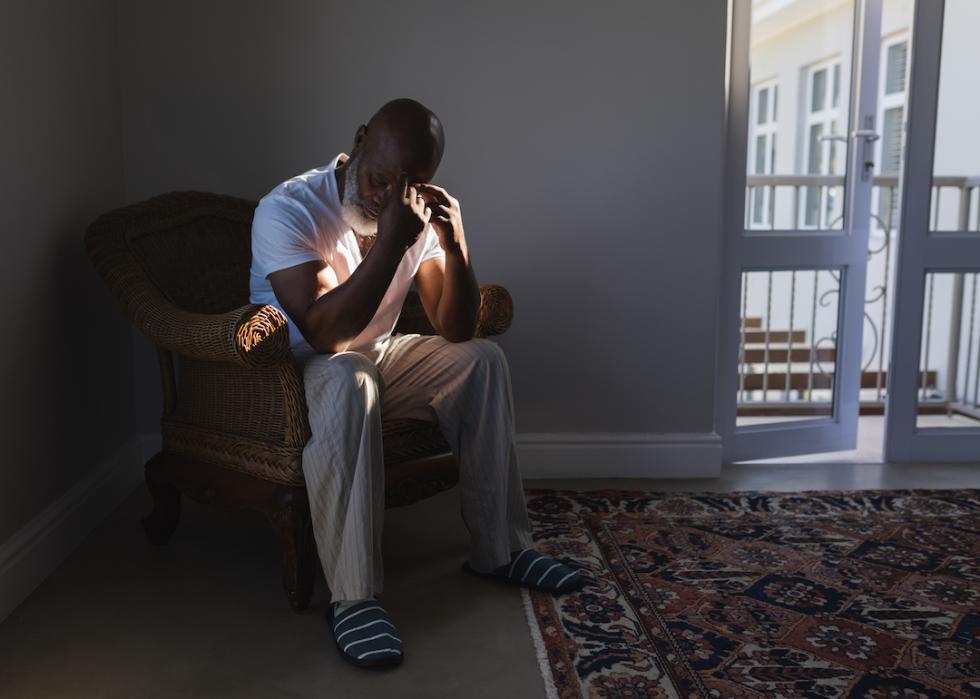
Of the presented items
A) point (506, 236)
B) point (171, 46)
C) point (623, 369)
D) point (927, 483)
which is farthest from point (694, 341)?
point (171, 46)

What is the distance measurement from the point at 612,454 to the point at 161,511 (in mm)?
1455

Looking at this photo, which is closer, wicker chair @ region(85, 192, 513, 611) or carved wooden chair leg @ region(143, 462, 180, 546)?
wicker chair @ region(85, 192, 513, 611)

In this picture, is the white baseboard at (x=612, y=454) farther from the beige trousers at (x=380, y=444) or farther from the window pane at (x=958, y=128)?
the window pane at (x=958, y=128)

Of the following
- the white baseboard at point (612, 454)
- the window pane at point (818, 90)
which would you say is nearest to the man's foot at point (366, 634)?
the white baseboard at point (612, 454)

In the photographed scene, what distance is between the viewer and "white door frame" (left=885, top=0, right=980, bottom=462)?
305 cm

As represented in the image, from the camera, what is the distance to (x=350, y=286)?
178 centimetres

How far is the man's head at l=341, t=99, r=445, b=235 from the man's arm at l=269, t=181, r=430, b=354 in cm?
6

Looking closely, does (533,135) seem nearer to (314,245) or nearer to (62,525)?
(314,245)

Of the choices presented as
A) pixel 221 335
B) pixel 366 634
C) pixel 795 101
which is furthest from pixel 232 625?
pixel 795 101

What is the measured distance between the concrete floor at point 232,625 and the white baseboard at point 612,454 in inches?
20.5

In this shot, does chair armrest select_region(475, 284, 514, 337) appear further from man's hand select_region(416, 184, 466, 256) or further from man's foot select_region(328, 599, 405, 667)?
man's foot select_region(328, 599, 405, 667)

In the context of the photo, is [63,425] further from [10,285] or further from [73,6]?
[73,6]

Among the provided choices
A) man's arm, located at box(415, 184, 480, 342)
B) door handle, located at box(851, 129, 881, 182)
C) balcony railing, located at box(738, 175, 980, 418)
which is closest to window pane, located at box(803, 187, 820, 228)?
balcony railing, located at box(738, 175, 980, 418)

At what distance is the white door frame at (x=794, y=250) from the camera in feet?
9.82
